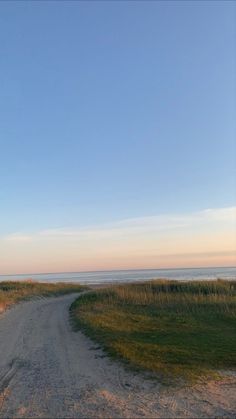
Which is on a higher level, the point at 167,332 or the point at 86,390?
the point at 167,332

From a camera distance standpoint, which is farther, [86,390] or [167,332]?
[167,332]

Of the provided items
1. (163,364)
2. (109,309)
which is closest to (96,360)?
(163,364)

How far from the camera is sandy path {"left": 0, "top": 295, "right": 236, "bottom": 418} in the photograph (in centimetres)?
759

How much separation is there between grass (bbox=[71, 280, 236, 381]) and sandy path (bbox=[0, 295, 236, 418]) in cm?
68

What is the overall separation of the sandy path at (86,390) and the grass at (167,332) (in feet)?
2.23

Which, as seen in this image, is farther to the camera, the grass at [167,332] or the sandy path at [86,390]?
the grass at [167,332]

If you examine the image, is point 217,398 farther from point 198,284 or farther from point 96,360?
point 198,284

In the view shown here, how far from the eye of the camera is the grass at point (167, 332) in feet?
35.1

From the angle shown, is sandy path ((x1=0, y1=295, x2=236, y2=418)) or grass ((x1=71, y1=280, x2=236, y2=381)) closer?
sandy path ((x1=0, y1=295, x2=236, y2=418))

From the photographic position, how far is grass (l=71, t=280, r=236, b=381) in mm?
10688

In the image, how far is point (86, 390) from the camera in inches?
347

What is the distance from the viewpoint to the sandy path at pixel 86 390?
7.59m

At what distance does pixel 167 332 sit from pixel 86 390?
21.9 ft

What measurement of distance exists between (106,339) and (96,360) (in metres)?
2.32
